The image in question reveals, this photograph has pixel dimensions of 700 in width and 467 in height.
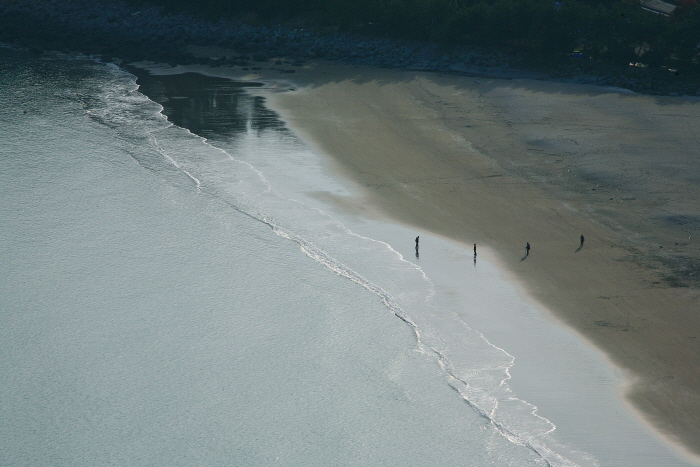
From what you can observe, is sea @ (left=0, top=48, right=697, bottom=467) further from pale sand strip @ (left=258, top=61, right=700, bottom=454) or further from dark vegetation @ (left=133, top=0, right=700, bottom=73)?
dark vegetation @ (left=133, top=0, right=700, bottom=73)

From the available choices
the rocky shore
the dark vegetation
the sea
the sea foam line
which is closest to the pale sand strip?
the sea

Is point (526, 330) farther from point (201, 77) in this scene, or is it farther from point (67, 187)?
point (201, 77)

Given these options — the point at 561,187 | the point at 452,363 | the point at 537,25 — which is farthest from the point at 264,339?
the point at 537,25

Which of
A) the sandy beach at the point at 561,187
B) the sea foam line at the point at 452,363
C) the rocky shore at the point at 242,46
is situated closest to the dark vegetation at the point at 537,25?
the rocky shore at the point at 242,46

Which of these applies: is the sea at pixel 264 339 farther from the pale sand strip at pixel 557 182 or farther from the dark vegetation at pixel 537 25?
the dark vegetation at pixel 537 25

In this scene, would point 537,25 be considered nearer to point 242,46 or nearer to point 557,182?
point 557,182

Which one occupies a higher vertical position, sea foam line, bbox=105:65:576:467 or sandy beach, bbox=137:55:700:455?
sandy beach, bbox=137:55:700:455

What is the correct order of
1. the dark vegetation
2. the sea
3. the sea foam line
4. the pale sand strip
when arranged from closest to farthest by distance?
the sea foam line
the sea
the pale sand strip
the dark vegetation

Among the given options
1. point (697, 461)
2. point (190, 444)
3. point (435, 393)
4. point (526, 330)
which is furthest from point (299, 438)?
point (697, 461)
